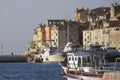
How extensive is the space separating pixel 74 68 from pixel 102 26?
11497 centimetres

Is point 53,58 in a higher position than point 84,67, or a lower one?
higher

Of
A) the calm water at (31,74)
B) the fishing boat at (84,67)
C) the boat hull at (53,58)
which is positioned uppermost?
the boat hull at (53,58)

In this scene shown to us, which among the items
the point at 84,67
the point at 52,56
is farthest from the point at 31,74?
the point at 52,56

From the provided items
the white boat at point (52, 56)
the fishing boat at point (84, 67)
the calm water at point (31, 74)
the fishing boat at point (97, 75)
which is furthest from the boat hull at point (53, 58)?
the fishing boat at point (97, 75)

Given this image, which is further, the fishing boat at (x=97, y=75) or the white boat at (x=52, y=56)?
the white boat at (x=52, y=56)

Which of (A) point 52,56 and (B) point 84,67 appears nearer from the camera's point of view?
(B) point 84,67

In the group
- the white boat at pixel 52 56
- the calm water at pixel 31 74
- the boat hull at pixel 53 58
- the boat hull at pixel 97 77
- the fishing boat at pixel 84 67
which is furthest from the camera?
Result: the white boat at pixel 52 56

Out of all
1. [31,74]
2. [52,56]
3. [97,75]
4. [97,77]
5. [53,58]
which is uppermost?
[52,56]

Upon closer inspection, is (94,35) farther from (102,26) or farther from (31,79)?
(31,79)

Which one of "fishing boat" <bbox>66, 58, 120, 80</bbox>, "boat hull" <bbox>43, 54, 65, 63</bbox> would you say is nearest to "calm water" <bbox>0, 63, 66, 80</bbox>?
"fishing boat" <bbox>66, 58, 120, 80</bbox>

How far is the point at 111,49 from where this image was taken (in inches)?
6004

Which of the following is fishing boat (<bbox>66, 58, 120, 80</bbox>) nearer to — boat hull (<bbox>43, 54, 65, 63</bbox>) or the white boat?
boat hull (<bbox>43, 54, 65, 63</bbox>)

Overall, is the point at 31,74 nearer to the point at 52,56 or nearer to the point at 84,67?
the point at 84,67

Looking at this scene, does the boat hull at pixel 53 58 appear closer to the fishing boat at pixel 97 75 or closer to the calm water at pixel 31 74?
the calm water at pixel 31 74
